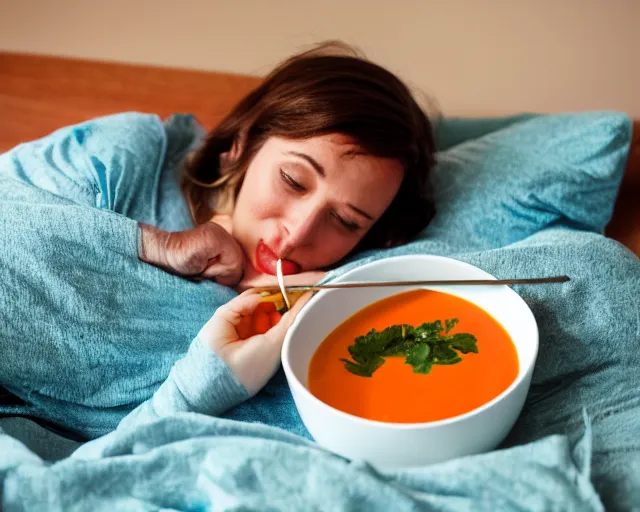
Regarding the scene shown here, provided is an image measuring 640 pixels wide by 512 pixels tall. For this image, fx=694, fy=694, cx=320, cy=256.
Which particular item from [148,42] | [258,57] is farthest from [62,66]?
[258,57]

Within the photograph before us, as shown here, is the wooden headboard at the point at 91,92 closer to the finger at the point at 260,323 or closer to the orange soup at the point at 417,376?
the finger at the point at 260,323

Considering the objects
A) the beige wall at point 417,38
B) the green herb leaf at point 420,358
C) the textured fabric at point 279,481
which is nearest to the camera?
the textured fabric at point 279,481

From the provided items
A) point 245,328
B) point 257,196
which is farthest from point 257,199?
point 245,328

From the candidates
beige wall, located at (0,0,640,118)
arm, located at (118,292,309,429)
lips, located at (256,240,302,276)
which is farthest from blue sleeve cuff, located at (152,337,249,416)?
beige wall, located at (0,0,640,118)

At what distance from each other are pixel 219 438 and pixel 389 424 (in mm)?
177

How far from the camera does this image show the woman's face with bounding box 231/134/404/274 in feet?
3.35

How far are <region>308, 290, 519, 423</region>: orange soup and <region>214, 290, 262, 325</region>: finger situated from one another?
0.12 metres

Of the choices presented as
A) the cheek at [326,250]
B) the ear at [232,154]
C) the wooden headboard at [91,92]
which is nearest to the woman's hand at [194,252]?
the cheek at [326,250]

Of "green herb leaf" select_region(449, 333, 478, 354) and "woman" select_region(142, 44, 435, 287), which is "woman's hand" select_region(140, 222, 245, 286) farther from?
"green herb leaf" select_region(449, 333, 478, 354)

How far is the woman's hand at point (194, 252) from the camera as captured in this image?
100cm

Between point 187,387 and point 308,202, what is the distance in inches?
13.2

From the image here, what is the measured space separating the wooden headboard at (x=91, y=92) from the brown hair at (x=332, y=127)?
0.35 meters

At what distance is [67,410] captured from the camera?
0.91m

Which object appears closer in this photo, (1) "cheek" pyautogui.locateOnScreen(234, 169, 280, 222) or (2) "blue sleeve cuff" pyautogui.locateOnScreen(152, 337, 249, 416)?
(2) "blue sleeve cuff" pyautogui.locateOnScreen(152, 337, 249, 416)
